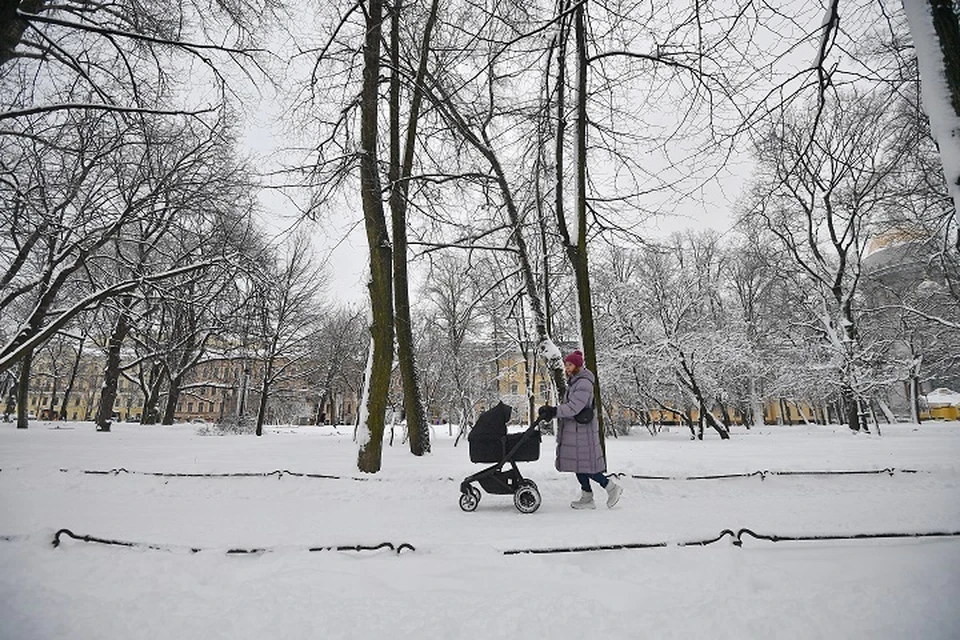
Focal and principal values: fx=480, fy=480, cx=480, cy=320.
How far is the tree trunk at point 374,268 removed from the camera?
28.5 ft

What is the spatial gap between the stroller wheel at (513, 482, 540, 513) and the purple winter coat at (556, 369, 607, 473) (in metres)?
0.49

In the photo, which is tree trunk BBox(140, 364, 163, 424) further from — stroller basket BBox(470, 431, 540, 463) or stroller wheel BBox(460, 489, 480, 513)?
stroller basket BBox(470, 431, 540, 463)

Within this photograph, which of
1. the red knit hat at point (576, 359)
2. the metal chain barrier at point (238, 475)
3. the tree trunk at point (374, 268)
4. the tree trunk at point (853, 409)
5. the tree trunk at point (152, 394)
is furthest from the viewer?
the tree trunk at point (152, 394)

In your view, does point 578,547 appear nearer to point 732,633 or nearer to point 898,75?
point 732,633

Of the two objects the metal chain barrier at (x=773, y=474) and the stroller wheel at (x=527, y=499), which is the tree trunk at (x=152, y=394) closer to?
the stroller wheel at (x=527, y=499)

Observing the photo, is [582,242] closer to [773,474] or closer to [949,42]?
[773,474]

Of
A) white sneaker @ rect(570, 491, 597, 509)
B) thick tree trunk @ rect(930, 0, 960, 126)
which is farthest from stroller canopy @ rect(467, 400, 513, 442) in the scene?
thick tree trunk @ rect(930, 0, 960, 126)

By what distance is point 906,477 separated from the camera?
8.02 metres

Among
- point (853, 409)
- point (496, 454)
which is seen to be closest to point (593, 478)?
point (496, 454)

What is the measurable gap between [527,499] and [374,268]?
18.0 feet

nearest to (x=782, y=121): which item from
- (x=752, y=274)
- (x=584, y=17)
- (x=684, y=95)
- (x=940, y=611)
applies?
(x=684, y=95)

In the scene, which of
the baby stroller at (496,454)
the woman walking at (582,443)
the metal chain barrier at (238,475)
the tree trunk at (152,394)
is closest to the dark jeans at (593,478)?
the woman walking at (582,443)

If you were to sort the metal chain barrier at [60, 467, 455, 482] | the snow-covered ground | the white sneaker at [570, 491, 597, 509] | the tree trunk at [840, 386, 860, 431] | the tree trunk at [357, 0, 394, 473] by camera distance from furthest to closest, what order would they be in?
the tree trunk at [840, 386, 860, 431]
the tree trunk at [357, 0, 394, 473]
the metal chain barrier at [60, 467, 455, 482]
the white sneaker at [570, 491, 597, 509]
the snow-covered ground

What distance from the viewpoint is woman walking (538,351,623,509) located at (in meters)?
5.91
